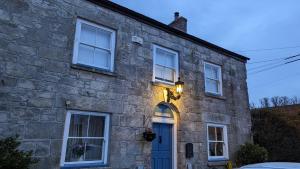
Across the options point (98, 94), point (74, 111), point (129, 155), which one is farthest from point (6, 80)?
point (129, 155)

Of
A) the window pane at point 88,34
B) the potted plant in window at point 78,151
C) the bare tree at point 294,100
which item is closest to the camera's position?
the potted plant in window at point 78,151

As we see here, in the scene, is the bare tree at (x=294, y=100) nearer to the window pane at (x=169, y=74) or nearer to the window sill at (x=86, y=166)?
the window pane at (x=169, y=74)

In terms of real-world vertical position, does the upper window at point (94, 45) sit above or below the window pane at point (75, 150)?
above

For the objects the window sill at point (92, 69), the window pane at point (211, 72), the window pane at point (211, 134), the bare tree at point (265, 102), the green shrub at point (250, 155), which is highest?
the bare tree at point (265, 102)

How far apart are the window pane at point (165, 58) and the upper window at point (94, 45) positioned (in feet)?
6.81

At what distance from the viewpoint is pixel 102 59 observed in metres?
8.36

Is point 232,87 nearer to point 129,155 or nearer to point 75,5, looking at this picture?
point 129,155

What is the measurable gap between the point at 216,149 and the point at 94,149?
560 centimetres

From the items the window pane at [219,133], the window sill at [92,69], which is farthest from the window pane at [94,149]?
the window pane at [219,133]

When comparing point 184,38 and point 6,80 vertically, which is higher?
point 184,38

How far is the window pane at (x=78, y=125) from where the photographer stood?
7.33m

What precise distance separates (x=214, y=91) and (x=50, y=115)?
736 cm

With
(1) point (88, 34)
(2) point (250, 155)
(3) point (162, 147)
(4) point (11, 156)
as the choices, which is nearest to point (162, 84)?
(3) point (162, 147)

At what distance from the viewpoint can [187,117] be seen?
998 centimetres
